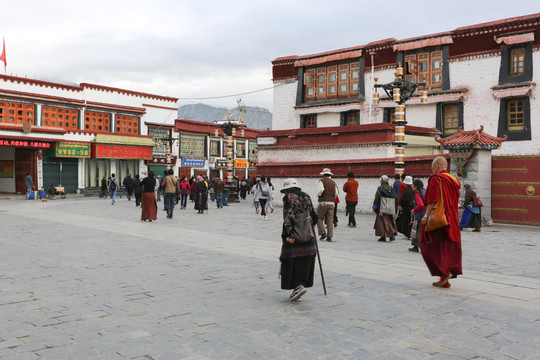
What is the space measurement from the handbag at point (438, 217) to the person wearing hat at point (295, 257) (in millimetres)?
1829

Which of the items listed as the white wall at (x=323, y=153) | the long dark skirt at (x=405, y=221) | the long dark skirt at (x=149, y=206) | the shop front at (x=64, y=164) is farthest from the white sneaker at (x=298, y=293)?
the shop front at (x=64, y=164)

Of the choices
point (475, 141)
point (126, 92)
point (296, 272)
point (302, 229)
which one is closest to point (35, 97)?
point (126, 92)

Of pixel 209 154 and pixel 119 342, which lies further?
pixel 209 154

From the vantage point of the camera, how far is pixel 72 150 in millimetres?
33781

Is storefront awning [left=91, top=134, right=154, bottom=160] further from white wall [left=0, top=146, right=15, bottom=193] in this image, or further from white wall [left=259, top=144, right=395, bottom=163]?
white wall [left=259, top=144, right=395, bottom=163]

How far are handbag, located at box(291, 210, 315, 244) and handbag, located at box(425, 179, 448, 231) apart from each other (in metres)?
1.83

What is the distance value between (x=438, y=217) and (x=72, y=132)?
102ft

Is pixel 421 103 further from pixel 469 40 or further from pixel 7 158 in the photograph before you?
pixel 7 158

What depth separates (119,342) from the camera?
4.54m

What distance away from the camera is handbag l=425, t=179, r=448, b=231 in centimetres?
706

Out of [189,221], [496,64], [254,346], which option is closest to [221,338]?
[254,346]

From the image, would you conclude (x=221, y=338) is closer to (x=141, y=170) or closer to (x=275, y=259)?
(x=275, y=259)

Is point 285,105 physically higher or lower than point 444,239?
higher

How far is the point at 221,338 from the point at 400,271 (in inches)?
173
